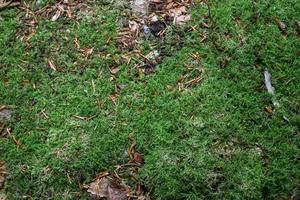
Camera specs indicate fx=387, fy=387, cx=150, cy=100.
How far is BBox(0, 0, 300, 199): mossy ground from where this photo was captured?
→ 3.46 m

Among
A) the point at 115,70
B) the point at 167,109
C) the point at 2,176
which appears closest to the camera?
the point at 2,176

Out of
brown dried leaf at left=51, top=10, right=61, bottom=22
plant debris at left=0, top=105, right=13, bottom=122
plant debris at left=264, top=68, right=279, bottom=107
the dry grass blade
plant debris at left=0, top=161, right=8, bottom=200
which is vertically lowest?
plant debris at left=0, top=161, right=8, bottom=200

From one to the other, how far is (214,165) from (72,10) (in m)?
2.32

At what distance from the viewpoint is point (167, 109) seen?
3742 millimetres

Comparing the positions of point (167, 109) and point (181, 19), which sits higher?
point (181, 19)

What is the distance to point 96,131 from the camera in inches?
146

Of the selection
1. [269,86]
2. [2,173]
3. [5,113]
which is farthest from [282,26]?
[2,173]

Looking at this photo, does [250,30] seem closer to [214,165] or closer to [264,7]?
[264,7]

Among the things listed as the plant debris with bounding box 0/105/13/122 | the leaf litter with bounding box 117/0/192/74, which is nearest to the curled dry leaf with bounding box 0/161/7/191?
the plant debris with bounding box 0/105/13/122

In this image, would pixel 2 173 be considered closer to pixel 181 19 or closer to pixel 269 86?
pixel 181 19

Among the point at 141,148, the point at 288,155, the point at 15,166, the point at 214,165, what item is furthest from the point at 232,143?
the point at 15,166

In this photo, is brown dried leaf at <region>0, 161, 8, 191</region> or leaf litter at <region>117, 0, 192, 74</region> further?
leaf litter at <region>117, 0, 192, 74</region>

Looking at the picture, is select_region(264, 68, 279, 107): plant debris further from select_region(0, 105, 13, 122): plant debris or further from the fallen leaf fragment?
select_region(0, 105, 13, 122): plant debris

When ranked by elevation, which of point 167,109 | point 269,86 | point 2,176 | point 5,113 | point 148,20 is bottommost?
point 2,176
